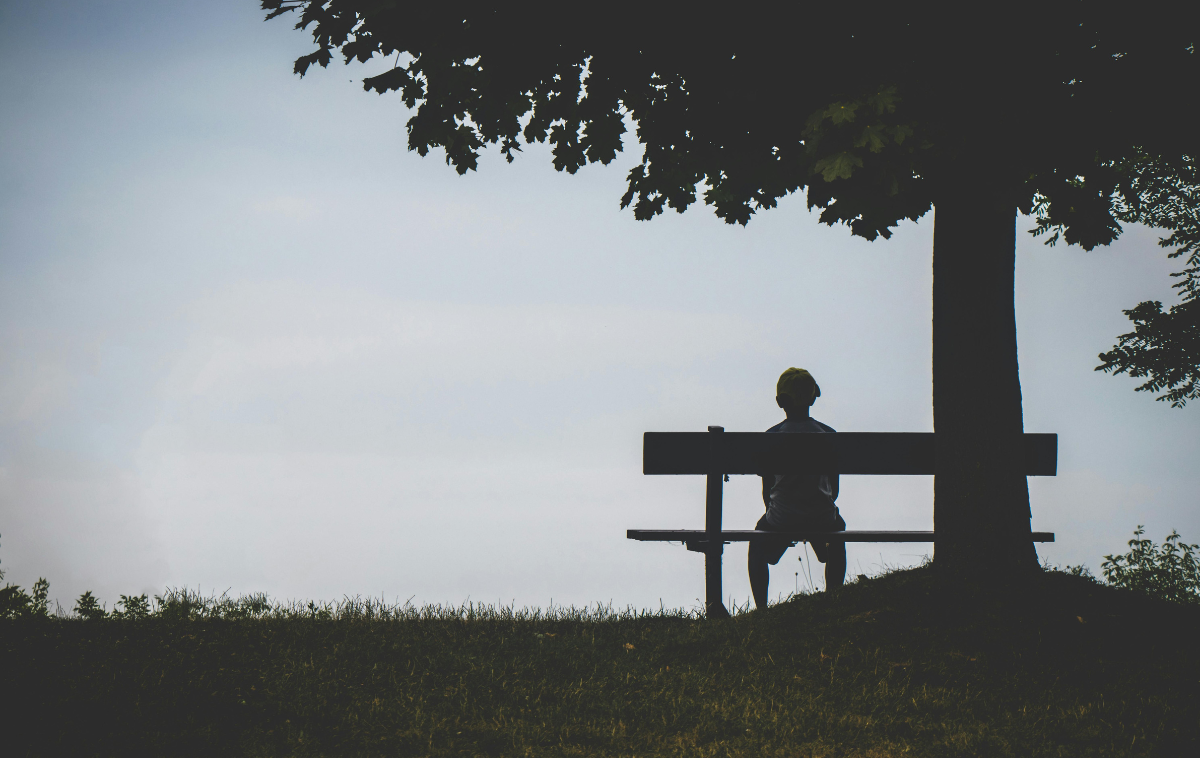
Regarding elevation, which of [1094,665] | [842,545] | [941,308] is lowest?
[1094,665]

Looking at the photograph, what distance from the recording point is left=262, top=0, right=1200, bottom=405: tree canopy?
5195 millimetres

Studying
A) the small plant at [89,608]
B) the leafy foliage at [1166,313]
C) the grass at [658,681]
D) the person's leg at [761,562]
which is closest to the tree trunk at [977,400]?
the grass at [658,681]

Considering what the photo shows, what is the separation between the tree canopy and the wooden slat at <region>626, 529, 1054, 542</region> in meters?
2.61

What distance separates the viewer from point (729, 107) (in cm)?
575

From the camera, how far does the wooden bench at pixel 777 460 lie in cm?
688

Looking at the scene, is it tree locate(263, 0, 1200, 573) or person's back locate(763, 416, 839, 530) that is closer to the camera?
tree locate(263, 0, 1200, 573)

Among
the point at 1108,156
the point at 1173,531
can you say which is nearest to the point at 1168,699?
the point at 1108,156

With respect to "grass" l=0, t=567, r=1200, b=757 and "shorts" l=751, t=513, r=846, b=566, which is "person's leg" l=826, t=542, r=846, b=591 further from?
"grass" l=0, t=567, r=1200, b=757

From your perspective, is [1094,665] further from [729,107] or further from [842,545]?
[729,107]

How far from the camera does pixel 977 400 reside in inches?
237

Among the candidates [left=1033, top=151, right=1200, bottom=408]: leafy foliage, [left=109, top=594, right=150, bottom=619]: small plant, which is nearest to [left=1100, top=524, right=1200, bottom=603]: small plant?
[left=1033, top=151, right=1200, bottom=408]: leafy foliage

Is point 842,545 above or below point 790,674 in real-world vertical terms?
above

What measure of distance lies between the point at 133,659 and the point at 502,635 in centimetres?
246

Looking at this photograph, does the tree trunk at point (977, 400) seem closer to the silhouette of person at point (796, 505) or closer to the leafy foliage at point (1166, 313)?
the silhouette of person at point (796, 505)
